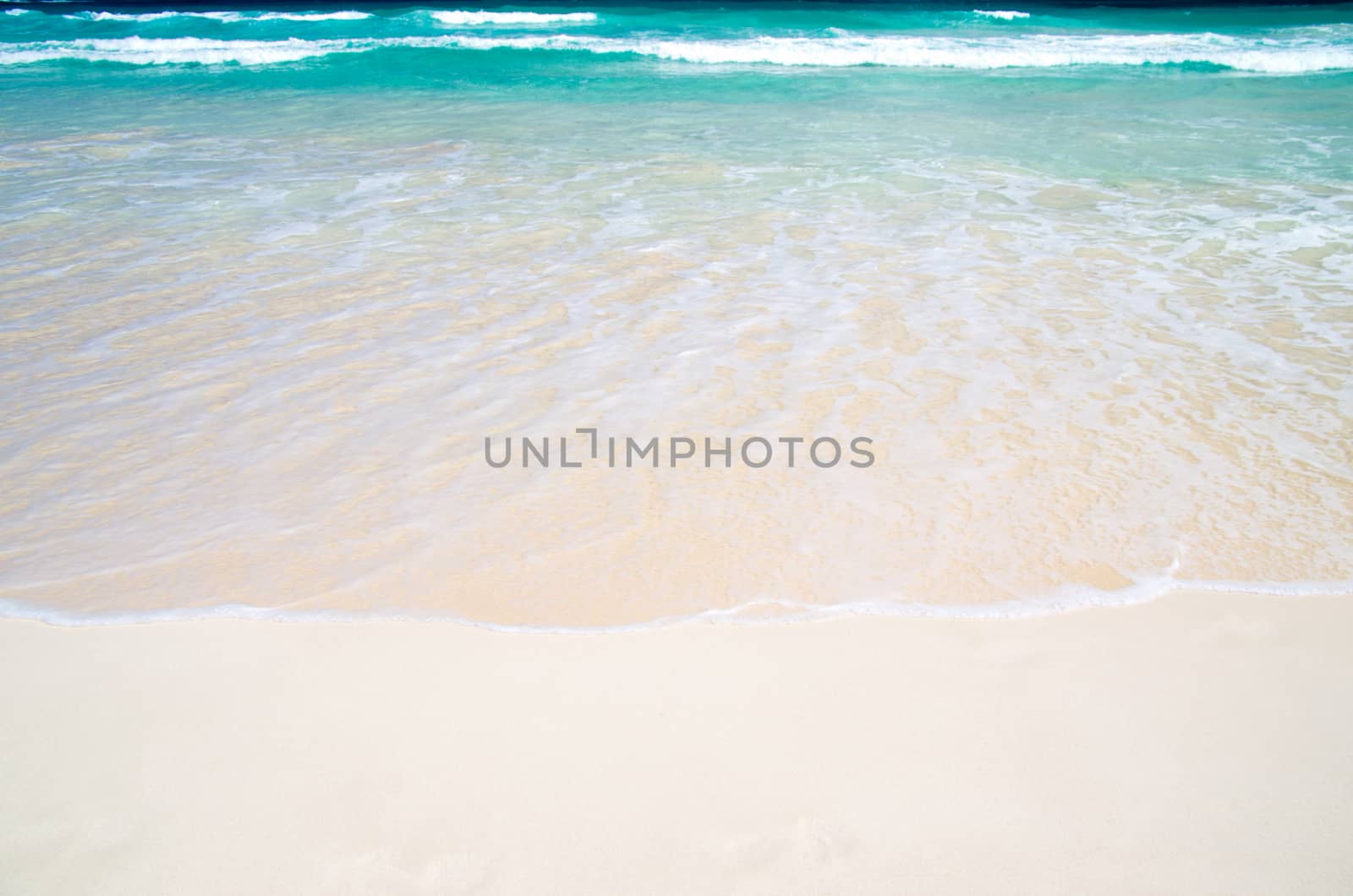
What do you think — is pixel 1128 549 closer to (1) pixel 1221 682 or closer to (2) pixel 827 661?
(1) pixel 1221 682

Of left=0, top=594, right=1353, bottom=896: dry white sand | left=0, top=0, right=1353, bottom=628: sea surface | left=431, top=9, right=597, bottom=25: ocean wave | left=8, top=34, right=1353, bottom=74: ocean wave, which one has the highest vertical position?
left=431, top=9, right=597, bottom=25: ocean wave

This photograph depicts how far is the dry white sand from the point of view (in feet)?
5.85

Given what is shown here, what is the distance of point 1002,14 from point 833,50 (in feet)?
25.3

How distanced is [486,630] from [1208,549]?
6.38 ft

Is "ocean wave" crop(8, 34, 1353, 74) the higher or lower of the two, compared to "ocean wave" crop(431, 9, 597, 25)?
lower

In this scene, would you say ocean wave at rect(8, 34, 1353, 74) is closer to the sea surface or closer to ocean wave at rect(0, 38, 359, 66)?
ocean wave at rect(0, 38, 359, 66)

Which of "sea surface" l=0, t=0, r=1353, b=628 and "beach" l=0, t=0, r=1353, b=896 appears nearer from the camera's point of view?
"beach" l=0, t=0, r=1353, b=896

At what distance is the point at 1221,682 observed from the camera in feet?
7.22

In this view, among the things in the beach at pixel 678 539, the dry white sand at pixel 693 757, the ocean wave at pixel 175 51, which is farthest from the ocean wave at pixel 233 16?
the dry white sand at pixel 693 757

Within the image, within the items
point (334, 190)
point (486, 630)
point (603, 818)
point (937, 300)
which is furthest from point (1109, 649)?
point (334, 190)

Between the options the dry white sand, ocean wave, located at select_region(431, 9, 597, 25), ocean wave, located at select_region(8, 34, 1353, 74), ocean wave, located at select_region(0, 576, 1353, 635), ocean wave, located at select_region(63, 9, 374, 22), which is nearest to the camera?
the dry white sand

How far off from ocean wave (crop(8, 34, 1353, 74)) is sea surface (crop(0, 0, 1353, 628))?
6495 millimetres

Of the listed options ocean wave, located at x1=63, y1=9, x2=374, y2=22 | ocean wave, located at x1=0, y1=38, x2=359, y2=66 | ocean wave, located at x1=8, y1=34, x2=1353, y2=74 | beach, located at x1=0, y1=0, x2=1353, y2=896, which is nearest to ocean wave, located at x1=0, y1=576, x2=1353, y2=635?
beach, located at x1=0, y1=0, x2=1353, y2=896

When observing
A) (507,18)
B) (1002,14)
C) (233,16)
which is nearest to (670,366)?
(507,18)
